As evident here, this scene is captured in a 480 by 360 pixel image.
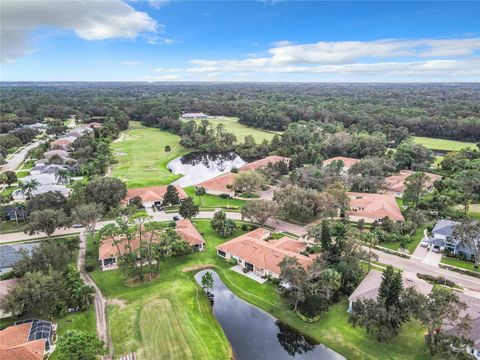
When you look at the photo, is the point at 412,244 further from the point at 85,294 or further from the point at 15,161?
the point at 15,161

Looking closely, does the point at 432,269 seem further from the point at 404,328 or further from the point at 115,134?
the point at 115,134

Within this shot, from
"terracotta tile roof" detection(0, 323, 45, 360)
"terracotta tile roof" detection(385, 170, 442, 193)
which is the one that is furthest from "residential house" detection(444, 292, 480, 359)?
"terracotta tile roof" detection(385, 170, 442, 193)

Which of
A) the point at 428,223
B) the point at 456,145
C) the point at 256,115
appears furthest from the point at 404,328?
the point at 256,115

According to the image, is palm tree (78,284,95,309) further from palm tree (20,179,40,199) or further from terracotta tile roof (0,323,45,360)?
palm tree (20,179,40,199)

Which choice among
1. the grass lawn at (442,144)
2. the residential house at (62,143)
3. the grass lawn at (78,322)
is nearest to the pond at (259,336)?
the grass lawn at (78,322)

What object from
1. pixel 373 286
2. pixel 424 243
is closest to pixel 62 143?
pixel 373 286

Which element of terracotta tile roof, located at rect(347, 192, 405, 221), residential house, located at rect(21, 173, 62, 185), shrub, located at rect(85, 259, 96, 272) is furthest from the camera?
residential house, located at rect(21, 173, 62, 185)

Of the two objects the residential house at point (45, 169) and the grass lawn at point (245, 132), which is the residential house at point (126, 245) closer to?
the residential house at point (45, 169)
